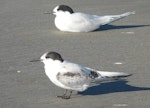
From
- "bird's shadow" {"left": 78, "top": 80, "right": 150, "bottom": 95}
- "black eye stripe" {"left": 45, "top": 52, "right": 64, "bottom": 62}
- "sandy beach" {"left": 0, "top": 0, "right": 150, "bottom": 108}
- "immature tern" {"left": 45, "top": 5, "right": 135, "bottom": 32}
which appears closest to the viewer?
"sandy beach" {"left": 0, "top": 0, "right": 150, "bottom": 108}

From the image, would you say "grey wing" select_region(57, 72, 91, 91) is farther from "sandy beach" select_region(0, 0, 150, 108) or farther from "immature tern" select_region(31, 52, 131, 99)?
"sandy beach" select_region(0, 0, 150, 108)

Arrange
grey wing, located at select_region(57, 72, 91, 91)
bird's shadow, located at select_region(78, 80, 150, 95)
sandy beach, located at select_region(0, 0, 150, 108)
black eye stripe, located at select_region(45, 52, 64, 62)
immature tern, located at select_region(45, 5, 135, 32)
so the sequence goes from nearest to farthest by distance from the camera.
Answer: grey wing, located at select_region(57, 72, 91, 91)
sandy beach, located at select_region(0, 0, 150, 108)
black eye stripe, located at select_region(45, 52, 64, 62)
bird's shadow, located at select_region(78, 80, 150, 95)
immature tern, located at select_region(45, 5, 135, 32)

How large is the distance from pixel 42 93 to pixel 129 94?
3.42 ft

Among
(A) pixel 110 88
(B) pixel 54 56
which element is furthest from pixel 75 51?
(B) pixel 54 56

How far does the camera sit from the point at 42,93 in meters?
8.58

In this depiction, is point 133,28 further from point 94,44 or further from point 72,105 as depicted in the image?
point 72,105

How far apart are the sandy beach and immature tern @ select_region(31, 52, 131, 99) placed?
0.57 feet

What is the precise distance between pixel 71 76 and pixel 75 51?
9.31ft

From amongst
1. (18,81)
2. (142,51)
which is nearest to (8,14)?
(142,51)

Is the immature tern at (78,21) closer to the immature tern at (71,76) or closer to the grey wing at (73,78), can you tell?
the immature tern at (71,76)

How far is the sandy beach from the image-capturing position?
829 centimetres

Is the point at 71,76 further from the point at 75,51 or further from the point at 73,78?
the point at 75,51

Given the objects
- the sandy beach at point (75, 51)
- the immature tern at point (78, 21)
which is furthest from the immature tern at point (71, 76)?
the immature tern at point (78, 21)

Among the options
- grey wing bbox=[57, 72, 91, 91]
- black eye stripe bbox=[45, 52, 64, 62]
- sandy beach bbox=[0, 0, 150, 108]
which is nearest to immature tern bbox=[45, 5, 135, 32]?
sandy beach bbox=[0, 0, 150, 108]
